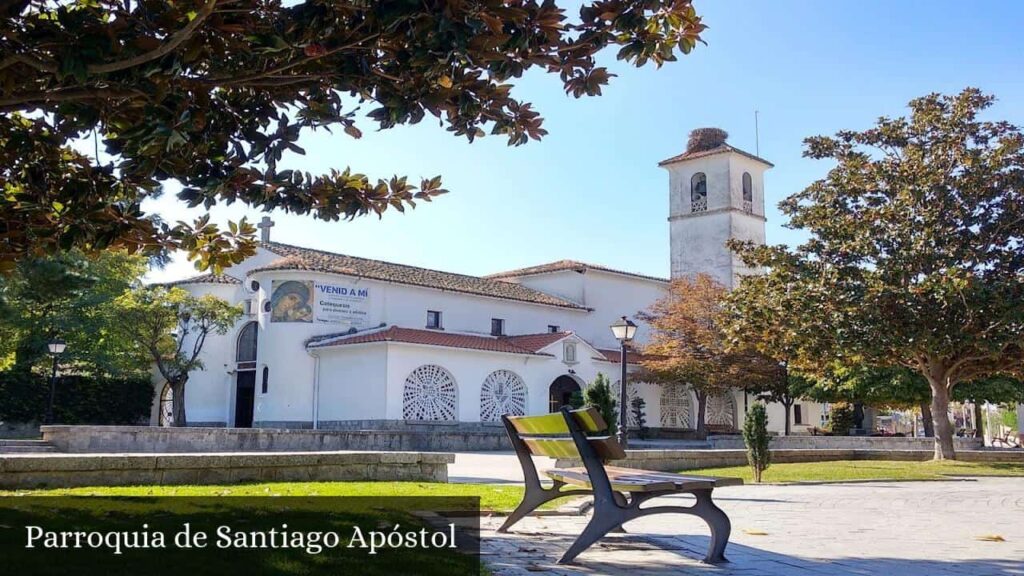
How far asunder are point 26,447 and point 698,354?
26.0 metres

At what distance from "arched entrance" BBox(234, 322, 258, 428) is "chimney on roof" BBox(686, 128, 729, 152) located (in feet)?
90.7

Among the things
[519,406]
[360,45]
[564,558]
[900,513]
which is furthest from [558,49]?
[519,406]

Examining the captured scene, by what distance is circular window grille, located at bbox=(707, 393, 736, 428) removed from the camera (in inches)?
1644

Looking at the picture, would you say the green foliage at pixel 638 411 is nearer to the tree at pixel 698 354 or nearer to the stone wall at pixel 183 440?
the tree at pixel 698 354

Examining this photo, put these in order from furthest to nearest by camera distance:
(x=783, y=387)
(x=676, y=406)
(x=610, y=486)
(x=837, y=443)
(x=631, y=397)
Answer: (x=676, y=406)
(x=631, y=397)
(x=783, y=387)
(x=837, y=443)
(x=610, y=486)

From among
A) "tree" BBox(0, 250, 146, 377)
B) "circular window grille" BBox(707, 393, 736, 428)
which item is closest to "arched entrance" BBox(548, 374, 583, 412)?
"circular window grille" BBox(707, 393, 736, 428)

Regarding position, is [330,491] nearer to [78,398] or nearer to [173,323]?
[173,323]

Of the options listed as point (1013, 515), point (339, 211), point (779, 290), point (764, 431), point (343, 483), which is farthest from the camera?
point (779, 290)

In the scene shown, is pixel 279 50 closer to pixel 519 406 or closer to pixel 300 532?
pixel 300 532

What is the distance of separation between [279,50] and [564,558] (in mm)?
3515

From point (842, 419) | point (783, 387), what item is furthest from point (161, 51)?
point (842, 419)

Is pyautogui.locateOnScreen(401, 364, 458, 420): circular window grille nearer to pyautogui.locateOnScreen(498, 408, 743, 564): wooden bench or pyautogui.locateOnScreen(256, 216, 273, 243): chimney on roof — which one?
pyautogui.locateOnScreen(256, 216, 273, 243): chimney on roof

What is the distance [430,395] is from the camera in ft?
104

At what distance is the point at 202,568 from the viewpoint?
4.66m
